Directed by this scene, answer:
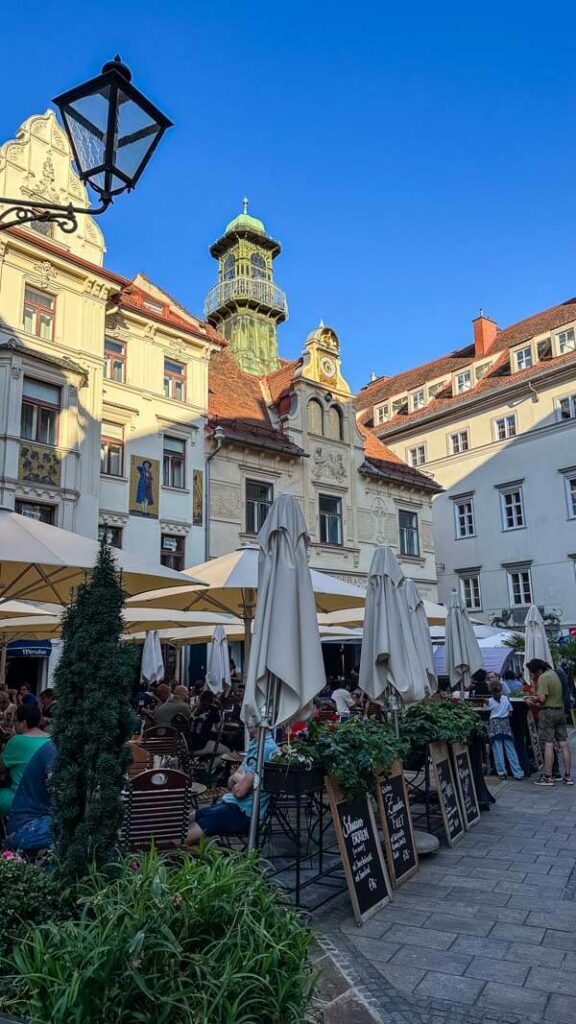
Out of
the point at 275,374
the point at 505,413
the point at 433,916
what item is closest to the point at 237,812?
the point at 433,916

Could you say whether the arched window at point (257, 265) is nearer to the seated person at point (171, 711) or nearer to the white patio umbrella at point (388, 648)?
the seated person at point (171, 711)

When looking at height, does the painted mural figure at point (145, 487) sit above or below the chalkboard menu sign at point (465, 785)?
above

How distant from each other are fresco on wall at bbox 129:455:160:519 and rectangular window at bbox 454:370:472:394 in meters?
23.0

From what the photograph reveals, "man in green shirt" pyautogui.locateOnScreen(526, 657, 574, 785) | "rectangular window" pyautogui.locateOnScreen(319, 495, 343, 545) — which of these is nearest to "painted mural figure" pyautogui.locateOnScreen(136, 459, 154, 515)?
"rectangular window" pyautogui.locateOnScreen(319, 495, 343, 545)

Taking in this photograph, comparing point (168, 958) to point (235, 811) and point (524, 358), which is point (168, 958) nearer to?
point (235, 811)

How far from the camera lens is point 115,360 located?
21516mm

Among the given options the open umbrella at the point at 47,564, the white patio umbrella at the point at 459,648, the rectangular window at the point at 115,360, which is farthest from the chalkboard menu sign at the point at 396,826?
the rectangular window at the point at 115,360

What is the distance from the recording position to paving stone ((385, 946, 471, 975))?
4258 millimetres

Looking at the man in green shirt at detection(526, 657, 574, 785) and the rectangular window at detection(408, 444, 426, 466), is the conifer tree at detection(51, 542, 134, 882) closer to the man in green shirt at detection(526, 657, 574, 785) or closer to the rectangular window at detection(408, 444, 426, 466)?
the man in green shirt at detection(526, 657, 574, 785)

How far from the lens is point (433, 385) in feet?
135

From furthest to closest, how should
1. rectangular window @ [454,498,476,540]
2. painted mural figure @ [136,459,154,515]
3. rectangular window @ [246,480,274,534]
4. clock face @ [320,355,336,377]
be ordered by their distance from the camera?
rectangular window @ [454,498,476,540] < clock face @ [320,355,336,377] < rectangular window @ [246,480,274,534] < painted mural figure @ [136,459,154,515]

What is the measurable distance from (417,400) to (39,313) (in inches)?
1058

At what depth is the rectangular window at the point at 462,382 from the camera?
3891 centimetres

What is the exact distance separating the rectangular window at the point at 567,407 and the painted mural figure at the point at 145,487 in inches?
847
